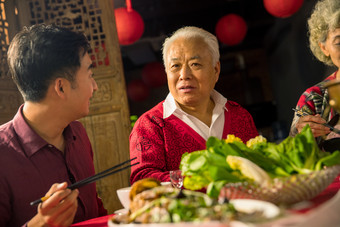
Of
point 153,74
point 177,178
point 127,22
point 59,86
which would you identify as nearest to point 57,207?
point 177,178

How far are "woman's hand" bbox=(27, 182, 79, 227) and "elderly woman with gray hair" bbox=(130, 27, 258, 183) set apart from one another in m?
0.75

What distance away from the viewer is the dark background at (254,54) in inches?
288

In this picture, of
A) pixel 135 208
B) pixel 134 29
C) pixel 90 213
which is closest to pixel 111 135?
pixel 134 29

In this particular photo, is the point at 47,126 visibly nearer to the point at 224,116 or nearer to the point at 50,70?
the point at 50,70

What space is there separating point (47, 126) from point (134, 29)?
2693mm

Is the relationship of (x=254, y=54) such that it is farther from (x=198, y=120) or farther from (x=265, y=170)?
(x=265, y=170)

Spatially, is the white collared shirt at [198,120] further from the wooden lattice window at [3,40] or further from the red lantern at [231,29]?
the red lantern at [231,29]

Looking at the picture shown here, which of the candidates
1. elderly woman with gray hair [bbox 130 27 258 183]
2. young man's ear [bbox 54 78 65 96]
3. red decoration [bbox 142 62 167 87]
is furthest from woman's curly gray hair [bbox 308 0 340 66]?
red decoration [bbox 142 62 167 87]

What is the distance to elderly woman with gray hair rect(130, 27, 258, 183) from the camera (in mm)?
1916

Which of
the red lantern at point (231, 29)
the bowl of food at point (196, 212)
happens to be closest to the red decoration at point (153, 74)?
the red lantern at point (231, 29)

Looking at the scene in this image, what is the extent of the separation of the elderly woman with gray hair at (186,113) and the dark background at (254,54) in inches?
139

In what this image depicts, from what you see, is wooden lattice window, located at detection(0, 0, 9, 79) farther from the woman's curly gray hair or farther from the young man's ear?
the woman's curly gray hair

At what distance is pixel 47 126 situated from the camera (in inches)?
58.9

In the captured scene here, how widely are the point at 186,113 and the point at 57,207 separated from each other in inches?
44.6
